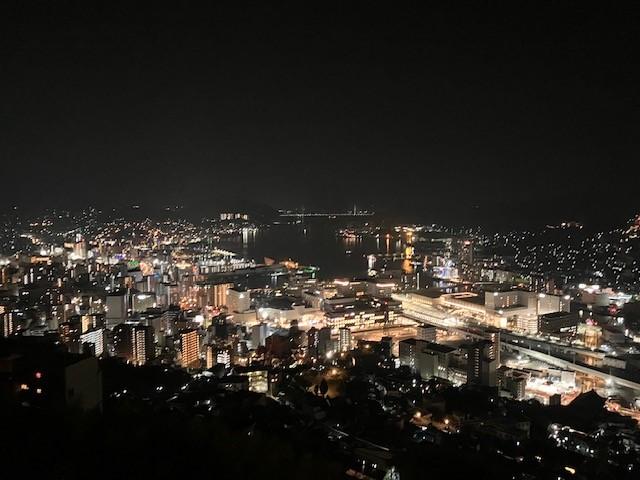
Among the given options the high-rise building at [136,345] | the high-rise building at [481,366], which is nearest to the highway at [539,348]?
the high-rise building at [481,366]

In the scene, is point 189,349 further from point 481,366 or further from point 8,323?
point 481,366

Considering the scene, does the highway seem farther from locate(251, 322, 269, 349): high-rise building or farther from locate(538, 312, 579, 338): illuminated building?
locate(251, 322, 269, 349): high-rise building

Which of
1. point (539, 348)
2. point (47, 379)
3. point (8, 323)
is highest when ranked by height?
point (47, 379)

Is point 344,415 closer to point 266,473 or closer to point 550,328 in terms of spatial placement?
point 266,473

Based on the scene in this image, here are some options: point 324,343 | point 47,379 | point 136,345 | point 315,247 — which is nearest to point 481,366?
point 324,343

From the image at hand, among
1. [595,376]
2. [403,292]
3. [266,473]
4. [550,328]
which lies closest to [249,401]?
[266,473]

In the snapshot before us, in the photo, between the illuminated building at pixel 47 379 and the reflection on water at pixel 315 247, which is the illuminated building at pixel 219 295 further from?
the illuminated building at pixel 47 379

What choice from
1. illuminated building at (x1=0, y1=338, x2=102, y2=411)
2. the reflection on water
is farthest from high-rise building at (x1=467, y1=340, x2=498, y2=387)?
the reflection on water
